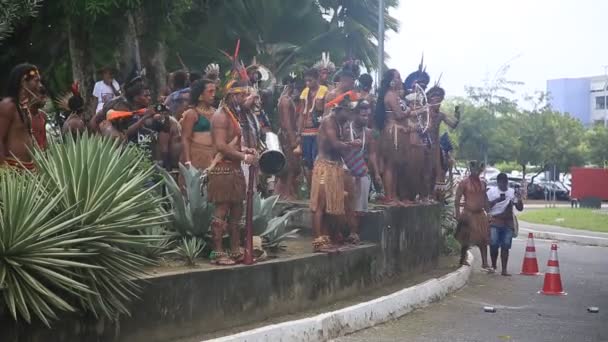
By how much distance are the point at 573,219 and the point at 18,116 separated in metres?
25.7

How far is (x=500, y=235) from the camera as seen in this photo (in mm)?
14961

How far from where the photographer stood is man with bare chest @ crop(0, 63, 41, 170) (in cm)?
693

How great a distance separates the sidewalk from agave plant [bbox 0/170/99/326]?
1924cm

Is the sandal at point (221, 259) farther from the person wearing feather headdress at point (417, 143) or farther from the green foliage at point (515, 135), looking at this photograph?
the green foliage at point (515, 135)

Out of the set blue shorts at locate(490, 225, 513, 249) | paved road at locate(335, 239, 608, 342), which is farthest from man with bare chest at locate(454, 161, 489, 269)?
paved road at locate(335, 239, 608, 342)

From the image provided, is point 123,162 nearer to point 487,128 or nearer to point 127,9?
point 127,9

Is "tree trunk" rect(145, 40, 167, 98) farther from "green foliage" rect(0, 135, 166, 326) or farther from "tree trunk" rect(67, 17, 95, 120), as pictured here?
"green foliage" rect(0, 135, 166, 326)

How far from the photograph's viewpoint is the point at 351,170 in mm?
10289

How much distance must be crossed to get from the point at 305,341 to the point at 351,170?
281 centimetres

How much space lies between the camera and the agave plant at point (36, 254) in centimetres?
560

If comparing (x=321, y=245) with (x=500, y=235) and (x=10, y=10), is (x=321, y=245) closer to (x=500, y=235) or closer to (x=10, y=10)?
(x=10, y=10)

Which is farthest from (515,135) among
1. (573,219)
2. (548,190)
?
(573,219)

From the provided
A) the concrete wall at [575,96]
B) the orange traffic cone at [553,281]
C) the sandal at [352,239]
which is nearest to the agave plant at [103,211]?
the sandal at [352,239]

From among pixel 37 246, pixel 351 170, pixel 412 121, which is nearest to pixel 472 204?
pixel 412 121
